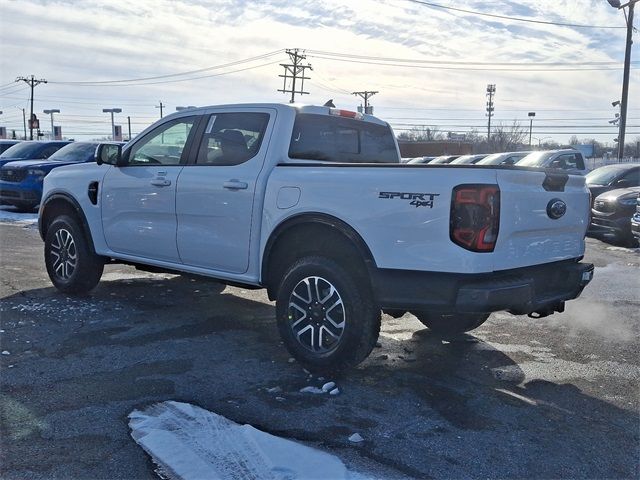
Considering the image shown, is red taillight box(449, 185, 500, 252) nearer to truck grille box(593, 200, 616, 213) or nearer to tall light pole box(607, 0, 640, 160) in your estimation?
truck grille box(593, 200, 616, 213)

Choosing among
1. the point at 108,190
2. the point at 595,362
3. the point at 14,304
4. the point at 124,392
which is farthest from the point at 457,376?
the point at 14,304

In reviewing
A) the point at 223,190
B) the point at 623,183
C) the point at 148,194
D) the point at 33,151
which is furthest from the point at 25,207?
the point at 623,183

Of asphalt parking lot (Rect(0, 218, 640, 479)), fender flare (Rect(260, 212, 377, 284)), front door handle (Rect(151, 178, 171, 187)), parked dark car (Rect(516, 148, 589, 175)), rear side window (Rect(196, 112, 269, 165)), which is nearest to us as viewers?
asphalt parking lot (Rect(0, 218, 640, 479))

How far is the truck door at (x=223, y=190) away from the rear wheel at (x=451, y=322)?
68.4 inches

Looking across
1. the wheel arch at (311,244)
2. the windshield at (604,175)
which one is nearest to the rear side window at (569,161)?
the windshield at (604,175)

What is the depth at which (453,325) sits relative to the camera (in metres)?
5.50

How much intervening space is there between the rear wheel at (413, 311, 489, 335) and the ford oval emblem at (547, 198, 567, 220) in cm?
130

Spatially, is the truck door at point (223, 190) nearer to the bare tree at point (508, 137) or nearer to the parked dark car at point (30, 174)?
the parked dark car at point (30, 174)

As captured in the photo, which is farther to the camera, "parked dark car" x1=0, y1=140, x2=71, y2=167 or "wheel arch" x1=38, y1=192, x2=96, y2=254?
"parked dark car" x1=0, y1=140, x2=71, y2=167

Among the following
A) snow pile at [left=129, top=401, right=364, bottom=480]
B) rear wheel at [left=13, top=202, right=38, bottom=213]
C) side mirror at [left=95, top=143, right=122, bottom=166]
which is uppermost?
side mirror at [left=95, top=143, right=122, bottom=166]

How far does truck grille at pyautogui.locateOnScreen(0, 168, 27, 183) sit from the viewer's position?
1443 cm

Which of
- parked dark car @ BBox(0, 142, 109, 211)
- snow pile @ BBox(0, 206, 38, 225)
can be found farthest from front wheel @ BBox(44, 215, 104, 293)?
parked dark car @ BBox(0, 142, 109, 211)

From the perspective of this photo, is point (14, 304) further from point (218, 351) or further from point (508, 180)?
point (508, 180)

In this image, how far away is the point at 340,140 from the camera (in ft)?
18.2
